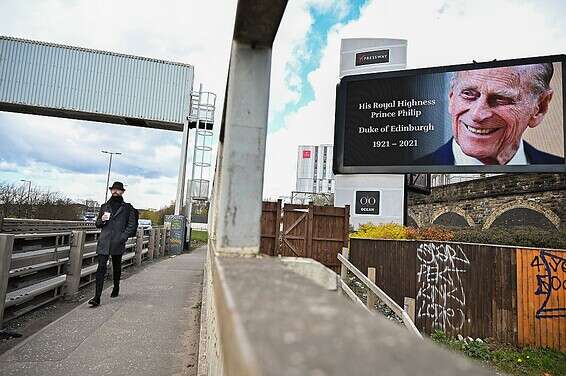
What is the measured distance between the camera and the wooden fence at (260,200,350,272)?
38.1 feet

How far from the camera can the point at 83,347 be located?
139 inches

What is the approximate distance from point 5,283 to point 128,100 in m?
15.3

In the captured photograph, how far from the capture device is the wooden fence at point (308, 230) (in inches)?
457

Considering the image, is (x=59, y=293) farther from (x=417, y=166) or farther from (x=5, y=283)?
(x=417, y=166)

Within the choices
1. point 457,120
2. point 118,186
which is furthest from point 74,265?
point 457,120

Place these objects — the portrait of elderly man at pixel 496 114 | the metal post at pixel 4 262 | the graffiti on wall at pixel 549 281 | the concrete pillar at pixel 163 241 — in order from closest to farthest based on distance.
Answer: the metal post at pixel 4 262 → the graffiti on wall at pixel 549 281 → the portrait of elderly man at pixel 496 114 → the concrete pillar at pixel 163 241

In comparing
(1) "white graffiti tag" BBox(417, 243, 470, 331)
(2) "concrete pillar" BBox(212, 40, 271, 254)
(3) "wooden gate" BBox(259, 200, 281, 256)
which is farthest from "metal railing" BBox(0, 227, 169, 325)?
(1) "white graffiti tag" BBox(417, 243, 470, 331)

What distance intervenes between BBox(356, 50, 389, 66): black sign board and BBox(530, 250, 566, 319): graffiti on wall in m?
11.9

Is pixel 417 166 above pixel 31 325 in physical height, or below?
above

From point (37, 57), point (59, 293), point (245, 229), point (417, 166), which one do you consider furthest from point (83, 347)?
point (37, 57)

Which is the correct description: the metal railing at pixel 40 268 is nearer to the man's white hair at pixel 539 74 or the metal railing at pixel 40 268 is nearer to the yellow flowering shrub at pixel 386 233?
the yellow flowering shrub at pixel 386 233

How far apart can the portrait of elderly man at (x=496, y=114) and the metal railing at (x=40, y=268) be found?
11471 mm

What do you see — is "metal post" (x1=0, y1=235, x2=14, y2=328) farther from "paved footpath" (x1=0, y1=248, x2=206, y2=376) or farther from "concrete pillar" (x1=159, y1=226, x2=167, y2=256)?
"concrete pillar" (x1=159, y1=226, x2=167, y2=256)

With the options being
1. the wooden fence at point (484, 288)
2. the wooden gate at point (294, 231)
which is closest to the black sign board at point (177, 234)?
the wooden gate at point (294, 231)
